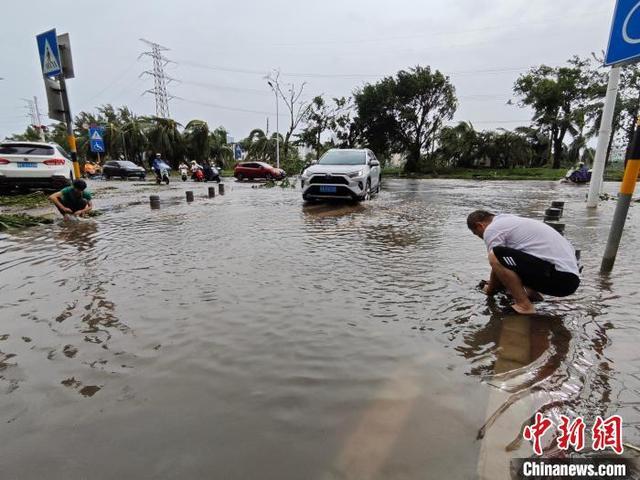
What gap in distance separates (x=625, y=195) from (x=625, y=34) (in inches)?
60.5

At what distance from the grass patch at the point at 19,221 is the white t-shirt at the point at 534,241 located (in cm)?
858

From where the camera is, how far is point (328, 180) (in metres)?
10.5

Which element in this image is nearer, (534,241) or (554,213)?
(534,241)

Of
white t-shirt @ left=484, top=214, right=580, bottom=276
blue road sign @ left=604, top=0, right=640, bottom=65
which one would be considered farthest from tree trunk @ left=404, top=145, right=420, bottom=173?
Result: white t-shirt @ left=484, top=214, right=580, bottom=276

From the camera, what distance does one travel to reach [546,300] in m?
3.69

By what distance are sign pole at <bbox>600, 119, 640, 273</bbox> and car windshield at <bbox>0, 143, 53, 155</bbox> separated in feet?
41.4

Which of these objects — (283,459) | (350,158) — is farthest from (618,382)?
(350,158)

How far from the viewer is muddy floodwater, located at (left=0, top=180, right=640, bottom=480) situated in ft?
5.99

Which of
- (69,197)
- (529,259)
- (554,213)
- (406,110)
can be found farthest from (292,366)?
(406,110)

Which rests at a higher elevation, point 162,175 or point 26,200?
point 162,175

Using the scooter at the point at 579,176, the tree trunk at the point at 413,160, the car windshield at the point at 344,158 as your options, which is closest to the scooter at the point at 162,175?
the car windshield at the point at 344,158

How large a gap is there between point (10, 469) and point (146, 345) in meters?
1.16

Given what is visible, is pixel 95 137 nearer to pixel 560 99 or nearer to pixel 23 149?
pixel 23 149

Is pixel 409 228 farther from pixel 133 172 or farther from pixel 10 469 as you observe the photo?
pixel 133 172
